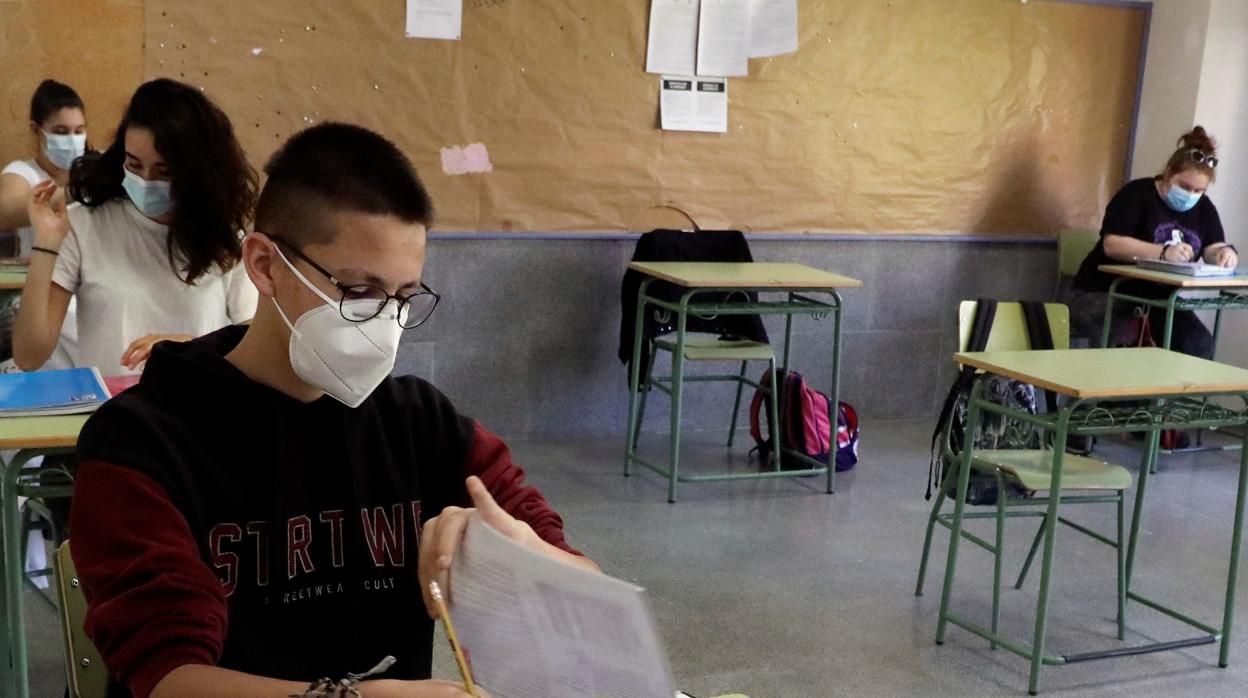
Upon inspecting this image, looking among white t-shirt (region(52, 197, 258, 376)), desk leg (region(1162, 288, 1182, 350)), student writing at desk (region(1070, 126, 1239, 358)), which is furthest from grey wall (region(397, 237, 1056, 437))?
white t-shirt (region(52, 197, 258, 376))

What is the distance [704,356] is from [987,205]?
2.13m

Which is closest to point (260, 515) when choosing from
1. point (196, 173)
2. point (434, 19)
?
point (196, 173)

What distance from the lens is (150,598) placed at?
1.09 m

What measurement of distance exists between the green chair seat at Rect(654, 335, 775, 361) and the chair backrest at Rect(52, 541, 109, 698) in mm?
3161

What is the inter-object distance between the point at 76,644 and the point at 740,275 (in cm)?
329

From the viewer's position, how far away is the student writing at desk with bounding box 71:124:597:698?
1171 mm

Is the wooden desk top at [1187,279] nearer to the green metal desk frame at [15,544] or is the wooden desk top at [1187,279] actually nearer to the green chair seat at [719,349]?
the green chair seat at [719,349]

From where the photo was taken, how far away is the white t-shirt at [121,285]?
2.76 meters

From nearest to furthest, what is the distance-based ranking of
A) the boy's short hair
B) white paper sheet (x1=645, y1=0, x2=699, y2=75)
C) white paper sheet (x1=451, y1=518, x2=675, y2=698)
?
white paper sheet (x1=451, y1=518, x2=675, y2=698)
the boy's short hair
white paper sheet (x1=645, y1=0, x2=699, y2=75)

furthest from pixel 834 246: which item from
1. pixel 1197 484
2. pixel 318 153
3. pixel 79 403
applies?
pixel 318 153

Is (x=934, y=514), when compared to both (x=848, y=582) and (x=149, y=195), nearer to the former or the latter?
(x=848, y=582)

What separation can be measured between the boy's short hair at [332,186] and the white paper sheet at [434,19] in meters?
3.50

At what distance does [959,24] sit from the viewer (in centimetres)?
573

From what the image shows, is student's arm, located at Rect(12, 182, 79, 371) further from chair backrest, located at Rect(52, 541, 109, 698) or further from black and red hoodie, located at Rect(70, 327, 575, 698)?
black and red hoodie, located at Rect(70, 327, 575, 698)
